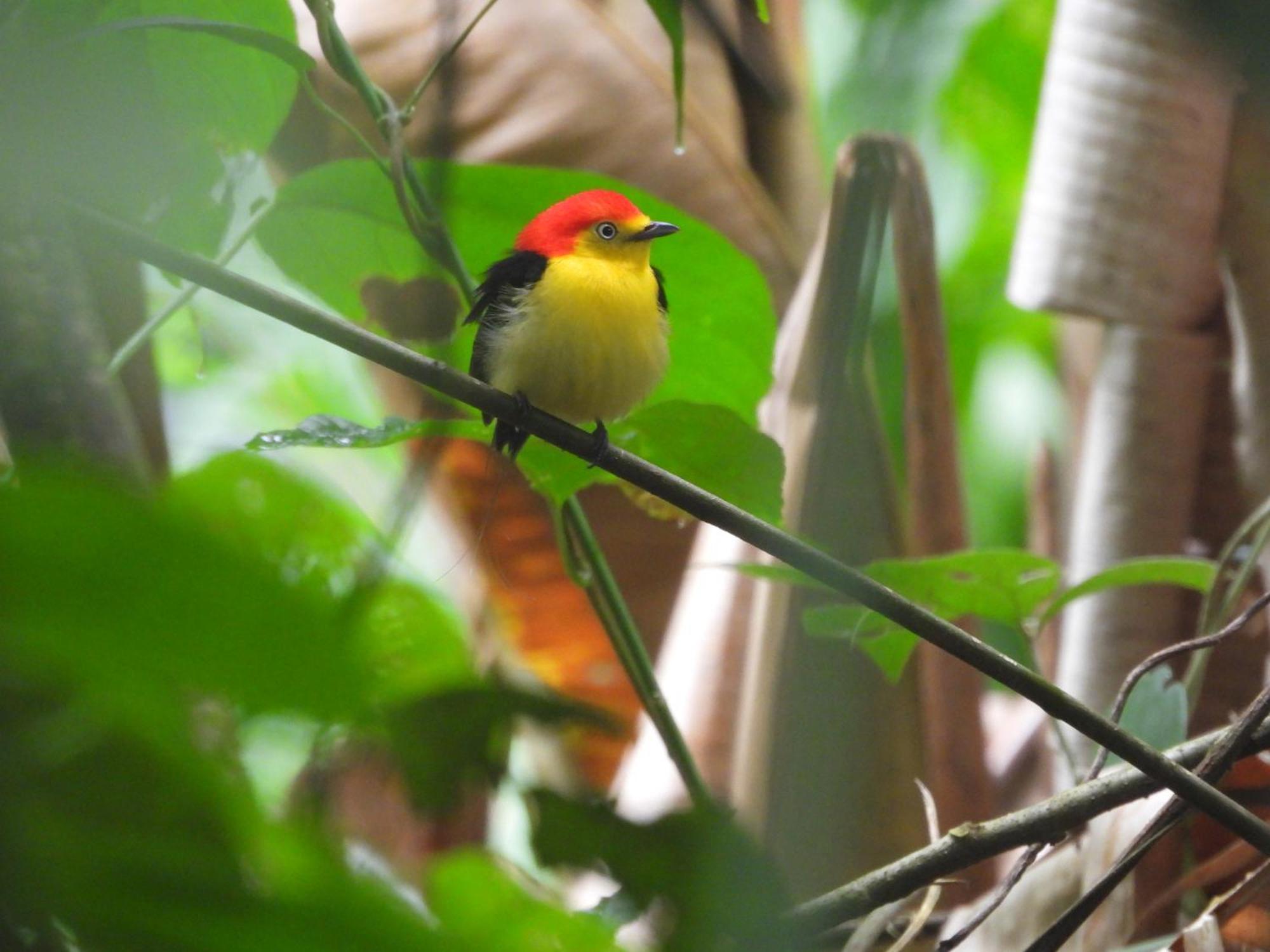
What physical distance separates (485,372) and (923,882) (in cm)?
116

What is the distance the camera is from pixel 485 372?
6.51ft

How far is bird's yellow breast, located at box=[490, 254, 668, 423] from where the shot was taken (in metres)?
1.90

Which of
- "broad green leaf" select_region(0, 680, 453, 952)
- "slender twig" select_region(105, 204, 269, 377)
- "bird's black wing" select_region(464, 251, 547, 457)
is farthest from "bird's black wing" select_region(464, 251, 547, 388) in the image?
"broad green leaf" select_region(0, 680, 453, 952)

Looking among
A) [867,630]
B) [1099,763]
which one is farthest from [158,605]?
[867,630]

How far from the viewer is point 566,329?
1.94 meters

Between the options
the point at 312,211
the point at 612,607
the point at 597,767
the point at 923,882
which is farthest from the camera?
the point at 597,767

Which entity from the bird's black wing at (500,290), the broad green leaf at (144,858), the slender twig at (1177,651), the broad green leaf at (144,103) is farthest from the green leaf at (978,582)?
the broad green leaf at (144,858)

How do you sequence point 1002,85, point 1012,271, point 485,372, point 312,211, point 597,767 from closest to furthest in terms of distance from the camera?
point 312,211, point 485,372, point 1012,271, point 597,767, point 1002,85

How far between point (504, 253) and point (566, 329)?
0.15 metres

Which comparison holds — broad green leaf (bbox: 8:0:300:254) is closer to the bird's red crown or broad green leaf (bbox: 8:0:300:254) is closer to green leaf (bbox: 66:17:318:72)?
green leaf (bbox: 66:17:318:72)

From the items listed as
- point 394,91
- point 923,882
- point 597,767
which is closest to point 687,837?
point 923,882

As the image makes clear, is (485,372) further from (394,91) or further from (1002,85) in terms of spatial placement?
(1002,85)

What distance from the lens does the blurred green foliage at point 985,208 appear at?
3.63 m

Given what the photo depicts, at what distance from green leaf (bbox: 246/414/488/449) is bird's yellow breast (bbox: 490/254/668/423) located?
2.09 ft
